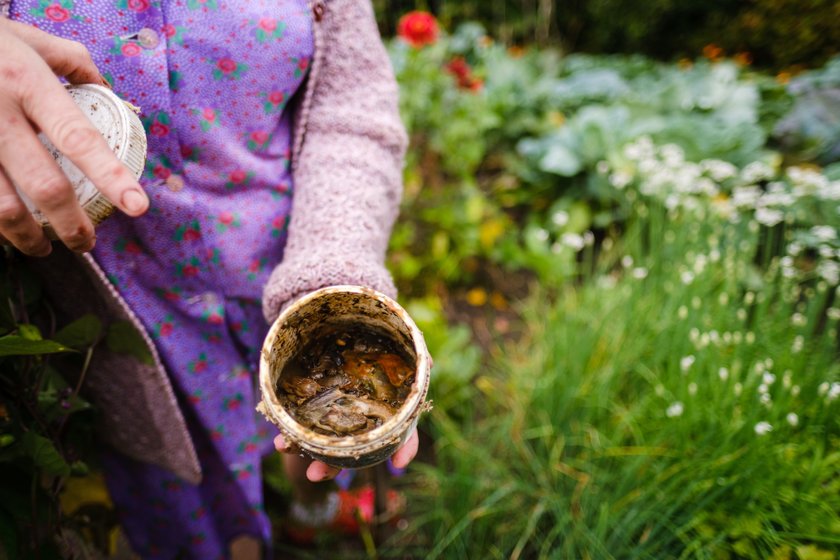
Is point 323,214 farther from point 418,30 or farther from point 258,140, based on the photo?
point 418,30

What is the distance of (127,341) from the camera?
1.02 meters

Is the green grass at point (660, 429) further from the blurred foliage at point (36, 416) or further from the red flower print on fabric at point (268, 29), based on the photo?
the red flower print on fabric at point (268, 29)

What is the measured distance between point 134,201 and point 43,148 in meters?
0.11

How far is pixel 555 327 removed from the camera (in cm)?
202

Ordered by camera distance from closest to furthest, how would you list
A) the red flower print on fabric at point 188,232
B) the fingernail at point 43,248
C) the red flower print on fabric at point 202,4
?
the fingernail at point 43,248
the red flower print on fabric at point 202,4
the red flower print on fabric at point 188,232

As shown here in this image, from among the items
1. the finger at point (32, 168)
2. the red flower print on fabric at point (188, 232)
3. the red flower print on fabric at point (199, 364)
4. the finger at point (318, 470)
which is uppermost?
the finger at point (32, 168)

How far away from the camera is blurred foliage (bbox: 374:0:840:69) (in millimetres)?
3004

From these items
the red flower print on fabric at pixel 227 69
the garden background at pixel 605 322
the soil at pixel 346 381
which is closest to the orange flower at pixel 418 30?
the garden background at pixel 605 322

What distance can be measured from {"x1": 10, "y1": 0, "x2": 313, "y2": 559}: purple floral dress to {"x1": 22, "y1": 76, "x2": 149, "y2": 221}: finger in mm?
Result: 293

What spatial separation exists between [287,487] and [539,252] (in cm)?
147

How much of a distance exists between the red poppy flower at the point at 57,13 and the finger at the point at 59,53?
0.46 ft

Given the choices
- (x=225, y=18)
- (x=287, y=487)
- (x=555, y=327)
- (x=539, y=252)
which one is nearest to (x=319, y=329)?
(x=225, y=18)

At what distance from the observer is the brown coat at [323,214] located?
0.96 metres

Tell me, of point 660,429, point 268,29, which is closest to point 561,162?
point 660,429
